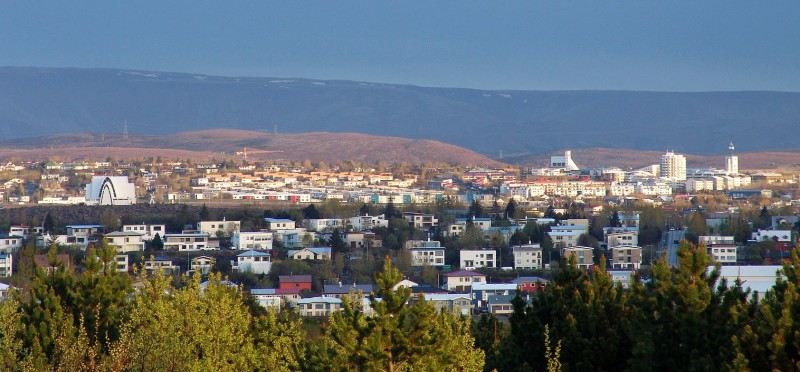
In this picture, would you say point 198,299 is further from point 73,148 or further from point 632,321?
point 73,148

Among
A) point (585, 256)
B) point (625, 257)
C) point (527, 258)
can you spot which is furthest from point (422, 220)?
point (585, 256)

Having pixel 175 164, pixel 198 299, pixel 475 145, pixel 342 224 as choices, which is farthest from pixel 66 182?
pixel 475 145

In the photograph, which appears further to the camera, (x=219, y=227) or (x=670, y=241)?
(x=219, y=227)

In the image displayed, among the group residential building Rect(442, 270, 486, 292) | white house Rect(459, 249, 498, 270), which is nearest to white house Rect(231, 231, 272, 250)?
white house Rect(459, 249, 498, 270)

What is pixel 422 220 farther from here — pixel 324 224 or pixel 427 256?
pixel 427 256

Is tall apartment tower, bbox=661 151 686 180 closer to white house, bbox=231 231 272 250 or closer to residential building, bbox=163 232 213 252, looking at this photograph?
white house, bbox=231 231 272 250
